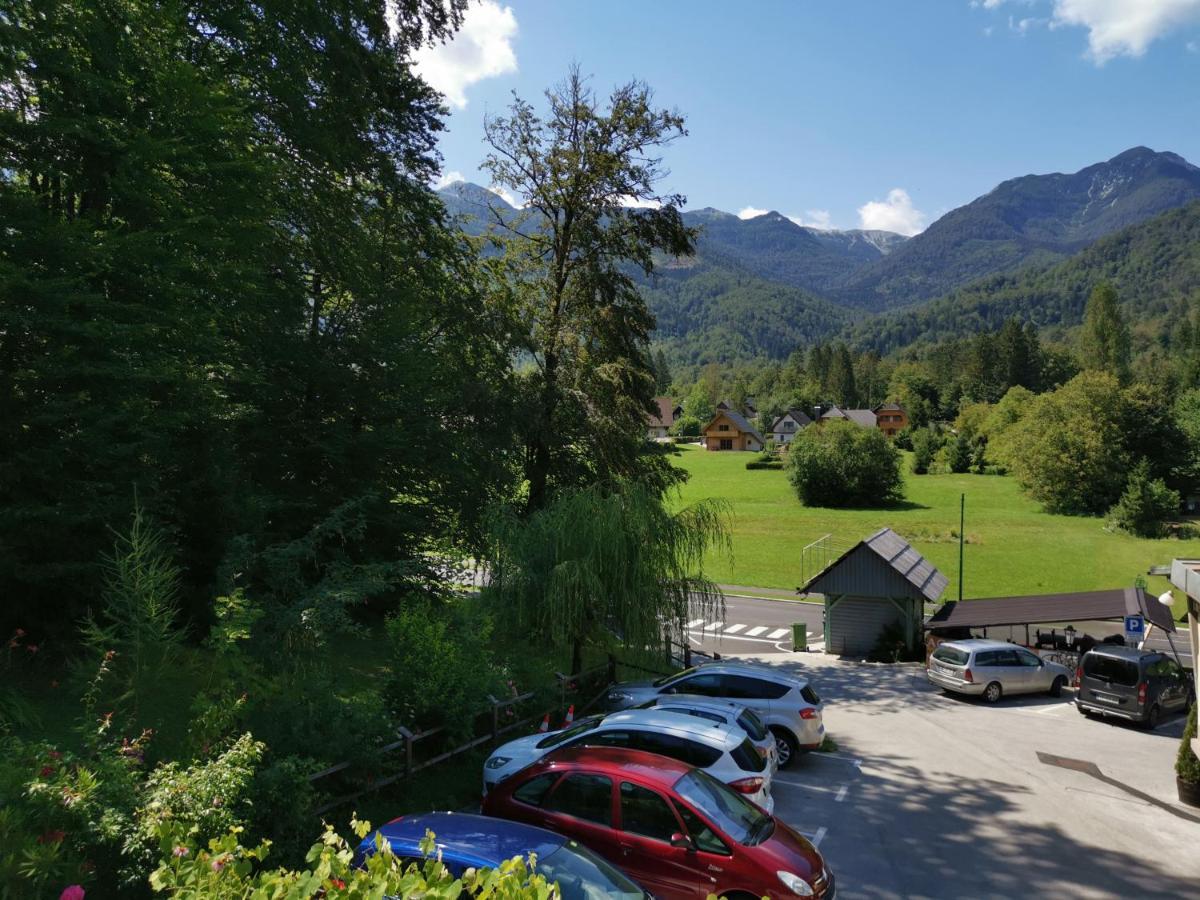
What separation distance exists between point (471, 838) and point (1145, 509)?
68152 millimetres

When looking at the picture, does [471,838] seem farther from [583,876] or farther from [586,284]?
[586,284]

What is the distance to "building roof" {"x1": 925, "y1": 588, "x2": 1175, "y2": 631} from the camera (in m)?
22.8

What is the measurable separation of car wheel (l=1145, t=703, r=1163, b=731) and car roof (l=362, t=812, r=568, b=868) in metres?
17.5

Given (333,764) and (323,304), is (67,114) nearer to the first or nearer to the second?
(323,304)

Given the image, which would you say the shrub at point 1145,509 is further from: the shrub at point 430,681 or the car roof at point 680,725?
the shrub at point 430,681

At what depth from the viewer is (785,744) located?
13109mm

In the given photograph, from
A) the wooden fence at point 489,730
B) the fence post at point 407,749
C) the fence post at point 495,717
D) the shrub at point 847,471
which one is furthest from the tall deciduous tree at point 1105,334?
the fence post at point 407,749

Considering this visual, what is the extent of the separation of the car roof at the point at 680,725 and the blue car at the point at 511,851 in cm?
348

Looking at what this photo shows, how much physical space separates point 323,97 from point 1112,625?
111 ft

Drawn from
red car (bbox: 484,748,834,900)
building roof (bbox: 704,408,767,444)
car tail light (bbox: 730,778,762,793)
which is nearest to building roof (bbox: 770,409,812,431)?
building roof (bbox: 704,408,767,444)

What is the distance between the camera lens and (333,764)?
8.44 metres

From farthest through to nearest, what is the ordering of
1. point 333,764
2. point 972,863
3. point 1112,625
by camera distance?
point 1112,625 < point 972,863 < point 333,764

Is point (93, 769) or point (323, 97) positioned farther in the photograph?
point (323, 97)

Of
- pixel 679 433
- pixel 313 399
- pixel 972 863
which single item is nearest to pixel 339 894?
pixel 972 863
